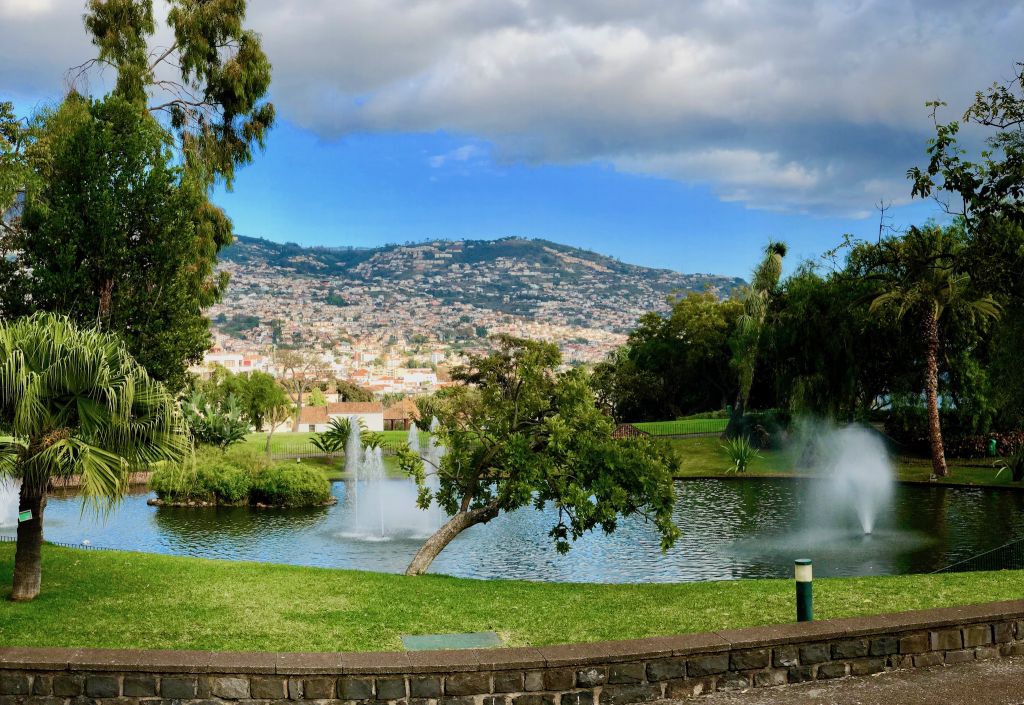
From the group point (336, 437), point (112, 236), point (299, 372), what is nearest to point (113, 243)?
point (112, 236)

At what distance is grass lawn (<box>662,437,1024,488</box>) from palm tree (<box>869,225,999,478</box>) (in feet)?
2.83

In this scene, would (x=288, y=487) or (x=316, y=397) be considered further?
(x=316, y=397)

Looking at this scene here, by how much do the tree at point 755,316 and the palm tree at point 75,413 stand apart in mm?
31439

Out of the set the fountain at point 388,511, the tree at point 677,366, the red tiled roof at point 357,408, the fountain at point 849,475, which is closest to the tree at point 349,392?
the red tiled roof at point 357,408

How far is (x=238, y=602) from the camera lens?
10375 mm

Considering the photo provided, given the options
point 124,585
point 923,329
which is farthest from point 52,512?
point 923,329

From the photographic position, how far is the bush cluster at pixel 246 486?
31.0 meters

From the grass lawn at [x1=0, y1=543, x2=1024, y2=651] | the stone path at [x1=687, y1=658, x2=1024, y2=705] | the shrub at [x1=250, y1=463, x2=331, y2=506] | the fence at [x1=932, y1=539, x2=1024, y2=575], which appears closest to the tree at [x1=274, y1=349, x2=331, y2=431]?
the shrub at [x1=250, y1=463, x2=331, y2=506]

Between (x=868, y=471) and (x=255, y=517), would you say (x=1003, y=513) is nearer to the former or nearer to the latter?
(x=868, y=471)

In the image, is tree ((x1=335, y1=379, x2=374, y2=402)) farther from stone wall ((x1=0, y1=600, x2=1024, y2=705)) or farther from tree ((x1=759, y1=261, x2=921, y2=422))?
stone wall ((x1=0, y1=600, x2=1024, y2=705))

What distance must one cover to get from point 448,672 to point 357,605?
336cm

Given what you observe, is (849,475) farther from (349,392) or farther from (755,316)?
(349,392)

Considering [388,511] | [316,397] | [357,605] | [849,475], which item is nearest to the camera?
[357,605]

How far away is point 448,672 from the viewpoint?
7.31m
